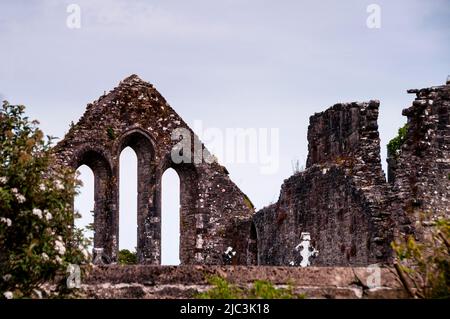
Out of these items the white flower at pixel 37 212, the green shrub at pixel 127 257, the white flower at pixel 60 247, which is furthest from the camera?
the green shrub at pixel 127 257

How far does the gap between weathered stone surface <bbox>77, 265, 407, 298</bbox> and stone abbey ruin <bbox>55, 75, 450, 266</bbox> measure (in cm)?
577

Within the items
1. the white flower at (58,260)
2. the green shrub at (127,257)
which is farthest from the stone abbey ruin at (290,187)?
the white flower at (58,260)

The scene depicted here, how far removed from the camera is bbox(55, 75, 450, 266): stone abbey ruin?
74.0 ft

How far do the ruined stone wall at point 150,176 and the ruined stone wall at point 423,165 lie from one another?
850 centimetres

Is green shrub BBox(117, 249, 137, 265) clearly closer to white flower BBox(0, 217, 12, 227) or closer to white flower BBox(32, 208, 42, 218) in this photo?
white flower BBox(32, 208, 42, 218)

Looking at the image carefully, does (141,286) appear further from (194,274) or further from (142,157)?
(142,157)

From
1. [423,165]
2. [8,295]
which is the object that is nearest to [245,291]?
[8,295]

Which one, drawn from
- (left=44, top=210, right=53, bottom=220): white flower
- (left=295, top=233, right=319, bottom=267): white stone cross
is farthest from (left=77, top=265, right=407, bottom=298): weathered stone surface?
(left=295, top=233, right=319, bottom=267): white stone cross

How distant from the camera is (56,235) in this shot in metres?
12.6

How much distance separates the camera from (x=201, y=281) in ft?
38.7

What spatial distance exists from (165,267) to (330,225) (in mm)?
12639

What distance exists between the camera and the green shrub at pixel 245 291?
11281 mm

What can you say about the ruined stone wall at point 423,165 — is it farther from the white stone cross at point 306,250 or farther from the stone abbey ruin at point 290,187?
the white stone cross at point 306,250
